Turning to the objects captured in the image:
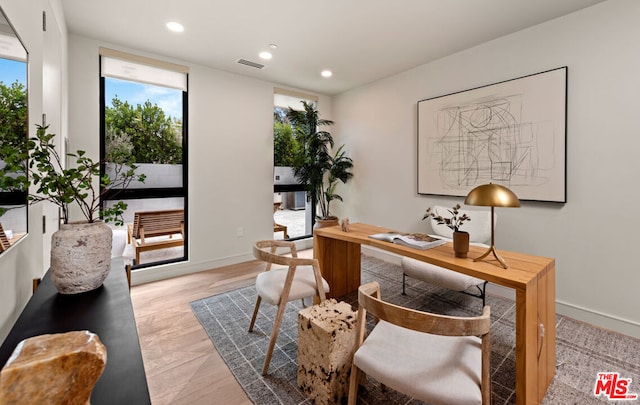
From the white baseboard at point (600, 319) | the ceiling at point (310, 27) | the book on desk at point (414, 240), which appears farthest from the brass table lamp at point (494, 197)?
the ceiling at point (310, 27)

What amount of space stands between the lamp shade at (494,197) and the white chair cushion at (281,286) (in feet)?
3.75

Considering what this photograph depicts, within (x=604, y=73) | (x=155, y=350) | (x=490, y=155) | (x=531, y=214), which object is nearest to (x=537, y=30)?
(x=604, y=73)

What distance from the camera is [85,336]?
0.46 m

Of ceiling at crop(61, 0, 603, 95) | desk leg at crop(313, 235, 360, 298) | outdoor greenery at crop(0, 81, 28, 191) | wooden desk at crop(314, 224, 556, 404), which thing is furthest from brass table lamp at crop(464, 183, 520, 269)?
outdoor greenery at crop(0, 81, 28, 191)

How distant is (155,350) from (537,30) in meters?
4.20

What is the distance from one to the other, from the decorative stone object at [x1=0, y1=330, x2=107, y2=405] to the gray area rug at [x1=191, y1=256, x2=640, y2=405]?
1431mm

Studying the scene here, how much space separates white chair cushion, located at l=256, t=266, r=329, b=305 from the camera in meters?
1.89

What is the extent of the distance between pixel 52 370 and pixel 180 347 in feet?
6.55

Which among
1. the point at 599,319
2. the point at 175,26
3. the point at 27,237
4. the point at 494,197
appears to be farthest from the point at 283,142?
the point at 599,319

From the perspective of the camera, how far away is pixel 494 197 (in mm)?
1544

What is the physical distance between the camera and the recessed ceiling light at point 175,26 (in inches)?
102

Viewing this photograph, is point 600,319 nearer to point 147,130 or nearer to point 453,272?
point 453,272

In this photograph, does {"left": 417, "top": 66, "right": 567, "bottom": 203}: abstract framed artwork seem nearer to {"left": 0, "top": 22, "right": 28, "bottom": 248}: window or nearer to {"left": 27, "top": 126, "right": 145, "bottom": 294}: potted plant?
{"left": 27, "top": 126, "right": 145, "bottom": 294}: potted plant

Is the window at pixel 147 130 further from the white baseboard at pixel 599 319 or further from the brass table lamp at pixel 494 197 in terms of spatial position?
the white baseboard at pixel 599 319
